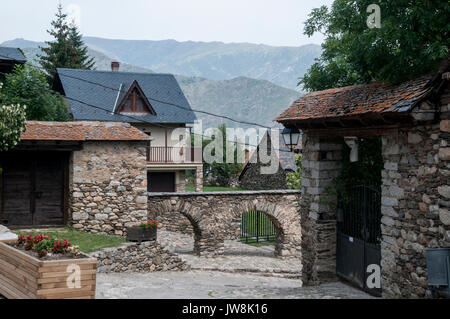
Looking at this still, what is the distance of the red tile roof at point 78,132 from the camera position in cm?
1582

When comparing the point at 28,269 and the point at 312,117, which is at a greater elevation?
the point at 312,117

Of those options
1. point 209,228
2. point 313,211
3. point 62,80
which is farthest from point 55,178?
point 62,80

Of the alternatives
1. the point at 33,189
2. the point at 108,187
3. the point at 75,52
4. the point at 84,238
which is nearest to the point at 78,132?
the point at 108,187

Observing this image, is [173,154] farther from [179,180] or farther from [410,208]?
[410,208]

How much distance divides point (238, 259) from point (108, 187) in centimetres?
660

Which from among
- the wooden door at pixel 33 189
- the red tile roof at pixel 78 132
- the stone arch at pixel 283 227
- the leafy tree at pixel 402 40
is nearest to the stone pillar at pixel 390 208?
the leafy tree at pixel 402 40

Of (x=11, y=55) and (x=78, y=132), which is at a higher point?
(x=11, y=55)

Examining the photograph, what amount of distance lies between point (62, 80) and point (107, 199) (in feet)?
51.1

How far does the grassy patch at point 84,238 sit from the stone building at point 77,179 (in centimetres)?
45

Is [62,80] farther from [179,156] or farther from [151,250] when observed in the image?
[151,250]

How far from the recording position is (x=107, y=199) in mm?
16953

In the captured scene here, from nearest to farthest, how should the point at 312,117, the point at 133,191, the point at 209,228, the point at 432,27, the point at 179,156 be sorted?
the point at 432,27 → the point at 312,117 → the point at 133,191 → the point at 209,228 → the point at 179,156

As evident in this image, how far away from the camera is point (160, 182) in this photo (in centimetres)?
3055

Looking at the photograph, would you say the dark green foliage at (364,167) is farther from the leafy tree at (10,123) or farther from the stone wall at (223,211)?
the stone wall at (223,211)
